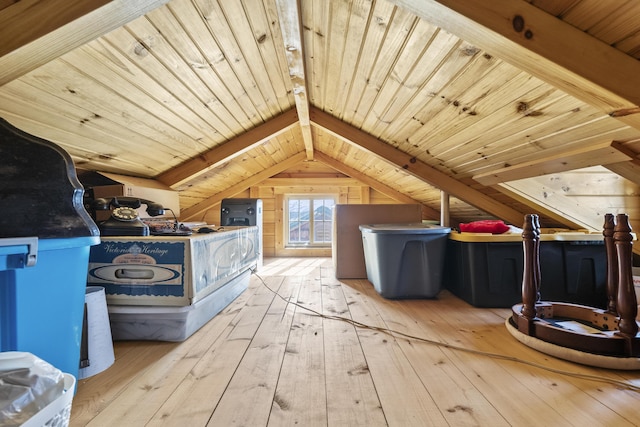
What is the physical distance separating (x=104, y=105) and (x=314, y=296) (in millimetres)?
1774

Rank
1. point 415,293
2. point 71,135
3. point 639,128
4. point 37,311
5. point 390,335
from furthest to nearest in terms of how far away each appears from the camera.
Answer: point 415,293
point 71,135
point 390,335
point 639,128
point 37,311

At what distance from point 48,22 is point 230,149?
6.22 ft

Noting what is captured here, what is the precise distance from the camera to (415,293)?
7.05ft

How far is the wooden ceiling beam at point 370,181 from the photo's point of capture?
4.32 metres

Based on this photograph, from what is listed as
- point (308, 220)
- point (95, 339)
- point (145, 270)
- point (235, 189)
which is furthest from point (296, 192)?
point (95, 339)

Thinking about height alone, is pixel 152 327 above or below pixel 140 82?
below

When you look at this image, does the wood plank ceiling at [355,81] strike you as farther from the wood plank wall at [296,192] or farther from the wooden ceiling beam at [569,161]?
the wood plank wall at [296,192]

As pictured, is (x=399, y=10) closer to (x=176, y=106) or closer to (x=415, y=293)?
(x=176, y=106)

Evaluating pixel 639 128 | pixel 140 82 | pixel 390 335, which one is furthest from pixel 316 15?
pixel 390 335

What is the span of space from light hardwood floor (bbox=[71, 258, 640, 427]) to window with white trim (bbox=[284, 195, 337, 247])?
315 centimetres

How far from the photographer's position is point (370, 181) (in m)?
4.54

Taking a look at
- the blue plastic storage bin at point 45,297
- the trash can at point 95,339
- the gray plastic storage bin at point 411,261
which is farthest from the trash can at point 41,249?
the gray plastic storage bin at point 411,261

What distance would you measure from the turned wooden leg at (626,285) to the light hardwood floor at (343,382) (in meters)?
0.17

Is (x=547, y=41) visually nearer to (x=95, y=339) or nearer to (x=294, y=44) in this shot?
(x=294, y=44)
